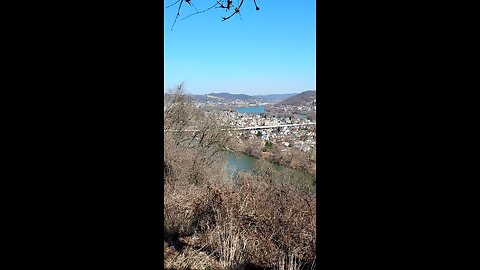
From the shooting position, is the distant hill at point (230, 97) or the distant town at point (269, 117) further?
the distant hill at point (230, 97)

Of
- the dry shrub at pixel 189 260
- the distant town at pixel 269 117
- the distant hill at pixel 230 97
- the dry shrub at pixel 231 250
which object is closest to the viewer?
the dry shrub at pixel 189 260

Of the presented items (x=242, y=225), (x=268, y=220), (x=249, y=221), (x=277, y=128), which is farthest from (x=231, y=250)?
(x=277, y=128)

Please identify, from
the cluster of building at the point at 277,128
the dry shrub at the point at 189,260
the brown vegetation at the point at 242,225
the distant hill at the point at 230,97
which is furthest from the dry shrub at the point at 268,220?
the distant hill at the point at 230,97

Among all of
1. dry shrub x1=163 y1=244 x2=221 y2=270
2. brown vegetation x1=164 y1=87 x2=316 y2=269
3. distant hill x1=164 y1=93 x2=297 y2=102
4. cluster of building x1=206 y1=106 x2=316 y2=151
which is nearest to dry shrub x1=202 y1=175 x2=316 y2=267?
brown vegetation x1=164 y1=87 x2=316 y2=269

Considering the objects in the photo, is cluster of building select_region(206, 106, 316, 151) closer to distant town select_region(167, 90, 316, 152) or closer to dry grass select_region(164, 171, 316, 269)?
distant town select_region(167, 90, 316, 152)

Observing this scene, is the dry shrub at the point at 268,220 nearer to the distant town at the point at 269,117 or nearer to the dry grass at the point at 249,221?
the dry grass at the point at 249,221

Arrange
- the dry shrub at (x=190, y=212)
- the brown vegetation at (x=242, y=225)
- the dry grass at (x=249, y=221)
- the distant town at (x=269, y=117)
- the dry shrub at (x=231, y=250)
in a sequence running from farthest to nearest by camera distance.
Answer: the distant town at (x=269, y=117) → the dry shrub at (x=190, y=212) → the dry grass at (x=249, y=221) → the brown vegetation at (x=242, y=225) → the dry shrub at (x=231, y=250)

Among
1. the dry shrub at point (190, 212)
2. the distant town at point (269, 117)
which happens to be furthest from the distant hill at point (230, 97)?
the dry shrub at point (190, 212)

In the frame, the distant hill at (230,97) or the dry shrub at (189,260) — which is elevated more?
the distant hill at (230,97)

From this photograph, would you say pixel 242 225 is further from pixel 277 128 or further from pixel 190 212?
pixel 277 128
